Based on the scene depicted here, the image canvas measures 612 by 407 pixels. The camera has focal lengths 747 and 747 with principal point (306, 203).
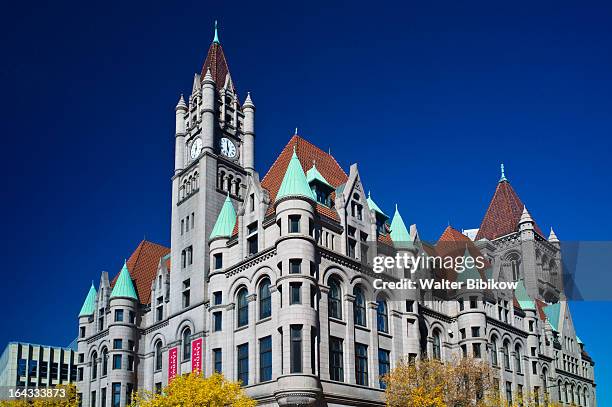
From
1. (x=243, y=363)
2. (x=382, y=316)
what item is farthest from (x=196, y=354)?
(x=382, y=316)

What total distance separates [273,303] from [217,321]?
765cm

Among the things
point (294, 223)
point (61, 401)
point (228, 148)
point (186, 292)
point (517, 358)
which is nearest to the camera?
point (294, 223)

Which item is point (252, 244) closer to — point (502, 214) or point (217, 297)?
point (217, 297)

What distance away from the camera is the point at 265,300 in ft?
190

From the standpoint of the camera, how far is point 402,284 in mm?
64125

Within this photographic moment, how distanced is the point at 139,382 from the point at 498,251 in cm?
5656

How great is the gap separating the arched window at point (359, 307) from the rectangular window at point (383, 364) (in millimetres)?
3027

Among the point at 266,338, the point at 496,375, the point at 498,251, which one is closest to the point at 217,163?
the point at 266,338

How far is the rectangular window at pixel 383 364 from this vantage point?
59.5 meters

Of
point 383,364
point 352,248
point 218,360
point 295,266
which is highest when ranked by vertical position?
point 352,248

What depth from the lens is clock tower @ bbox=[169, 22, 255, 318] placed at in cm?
6825

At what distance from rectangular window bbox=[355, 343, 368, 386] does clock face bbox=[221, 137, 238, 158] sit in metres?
24.7

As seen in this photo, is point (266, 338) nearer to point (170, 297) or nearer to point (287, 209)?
point (287, 209)

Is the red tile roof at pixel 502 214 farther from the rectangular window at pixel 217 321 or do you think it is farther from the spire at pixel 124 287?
the rectangular window at pixel 217 321
